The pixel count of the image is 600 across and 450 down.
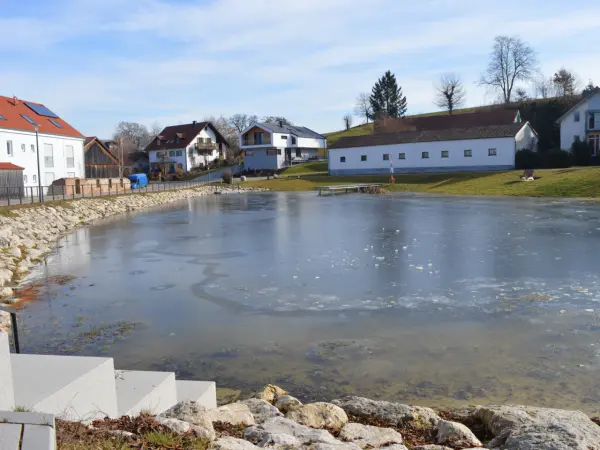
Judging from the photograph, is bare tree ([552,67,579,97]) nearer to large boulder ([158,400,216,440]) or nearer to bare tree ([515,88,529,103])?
bare tree ([515,88,529,103])

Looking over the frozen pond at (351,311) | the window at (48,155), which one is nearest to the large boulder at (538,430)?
the frozen pond at (351,311)

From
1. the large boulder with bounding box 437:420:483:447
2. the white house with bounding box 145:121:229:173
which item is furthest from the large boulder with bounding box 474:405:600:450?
the white house with bounding box 145:121:229:173

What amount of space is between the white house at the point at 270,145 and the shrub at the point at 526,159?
3237 centimetres

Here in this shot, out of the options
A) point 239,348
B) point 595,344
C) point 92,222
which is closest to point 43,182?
point 92,222

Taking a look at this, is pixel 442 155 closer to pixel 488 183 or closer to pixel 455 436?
pixel 488 183

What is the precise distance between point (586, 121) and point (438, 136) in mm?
13399

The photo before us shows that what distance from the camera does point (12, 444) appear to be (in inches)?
115

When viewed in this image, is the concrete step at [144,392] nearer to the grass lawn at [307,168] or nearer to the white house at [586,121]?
the white house at [586,121]

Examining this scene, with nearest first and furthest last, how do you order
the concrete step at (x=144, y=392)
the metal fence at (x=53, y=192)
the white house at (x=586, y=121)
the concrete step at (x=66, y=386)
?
the concrete step at (x=66, y=386) < the concrete step at (x=144, y=392) < the metal fence at (x=53, y=192) < the white house at (x=586, y=121)

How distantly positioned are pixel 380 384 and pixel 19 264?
13124 millimetres

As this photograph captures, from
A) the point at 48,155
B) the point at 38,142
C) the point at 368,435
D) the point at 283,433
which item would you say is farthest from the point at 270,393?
the point at 48,155

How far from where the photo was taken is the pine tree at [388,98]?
9312 centimetres

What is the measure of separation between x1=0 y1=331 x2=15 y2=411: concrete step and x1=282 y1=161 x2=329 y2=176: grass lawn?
65054 mm

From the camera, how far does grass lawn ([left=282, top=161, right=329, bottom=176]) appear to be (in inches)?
2729
